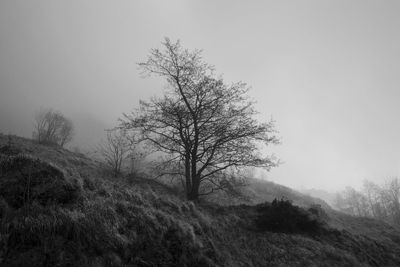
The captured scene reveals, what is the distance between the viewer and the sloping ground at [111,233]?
4297 millimetres

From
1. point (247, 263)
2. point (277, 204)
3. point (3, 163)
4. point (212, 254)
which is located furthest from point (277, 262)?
point (3, 163)

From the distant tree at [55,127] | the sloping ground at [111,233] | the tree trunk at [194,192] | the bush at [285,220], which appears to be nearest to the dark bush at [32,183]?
the sloping ground at [111,233]

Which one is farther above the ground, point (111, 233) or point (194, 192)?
point (194, 192)

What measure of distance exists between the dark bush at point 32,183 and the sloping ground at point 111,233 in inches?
0.7

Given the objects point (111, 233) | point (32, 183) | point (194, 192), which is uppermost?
point (32, 183)

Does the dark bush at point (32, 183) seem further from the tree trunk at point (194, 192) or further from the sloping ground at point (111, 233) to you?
the tree trunk at point (194, 192)

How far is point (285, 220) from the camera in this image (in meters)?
10.7

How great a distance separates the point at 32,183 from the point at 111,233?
2402mm

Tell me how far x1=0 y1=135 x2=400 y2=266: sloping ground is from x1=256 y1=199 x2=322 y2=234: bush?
67 centimetres

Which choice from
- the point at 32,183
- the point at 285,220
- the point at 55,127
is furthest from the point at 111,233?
the point at 55,127

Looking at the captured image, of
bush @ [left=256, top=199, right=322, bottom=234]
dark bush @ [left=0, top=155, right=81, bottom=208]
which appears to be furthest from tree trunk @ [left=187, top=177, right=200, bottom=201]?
dark bush @ [left=0, top=155, right=81, bottom=208]

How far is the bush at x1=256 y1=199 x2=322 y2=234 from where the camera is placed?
10339mm

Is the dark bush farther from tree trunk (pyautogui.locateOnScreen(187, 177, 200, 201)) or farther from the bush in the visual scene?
the bush

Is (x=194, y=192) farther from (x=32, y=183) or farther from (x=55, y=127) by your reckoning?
(x=55, y=127)
